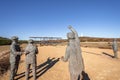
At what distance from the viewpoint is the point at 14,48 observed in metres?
8.46

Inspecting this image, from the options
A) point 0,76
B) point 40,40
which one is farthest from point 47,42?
point 0,76

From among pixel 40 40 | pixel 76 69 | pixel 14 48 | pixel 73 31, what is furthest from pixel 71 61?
pixel 40 40

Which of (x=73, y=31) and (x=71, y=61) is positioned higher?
(x=73, y=31)

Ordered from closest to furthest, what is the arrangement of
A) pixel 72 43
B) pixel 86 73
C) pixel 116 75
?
pixel 72 43
pixel 116 75
pixel 86 73

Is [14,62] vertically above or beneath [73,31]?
beneath

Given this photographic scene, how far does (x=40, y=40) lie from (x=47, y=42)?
2462 millimetres

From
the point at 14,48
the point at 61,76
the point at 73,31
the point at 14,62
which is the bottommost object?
the point at 61,76

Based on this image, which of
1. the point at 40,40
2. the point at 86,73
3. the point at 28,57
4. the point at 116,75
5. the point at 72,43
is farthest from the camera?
the point at 40,40

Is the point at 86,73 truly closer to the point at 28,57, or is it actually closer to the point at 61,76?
the point at 61,76

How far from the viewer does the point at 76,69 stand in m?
5.65

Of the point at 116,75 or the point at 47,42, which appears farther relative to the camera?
the point at 47,42

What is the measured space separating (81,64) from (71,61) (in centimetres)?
38

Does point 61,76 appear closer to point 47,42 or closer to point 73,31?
point 73,31

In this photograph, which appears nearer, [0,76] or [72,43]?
[72,43]
